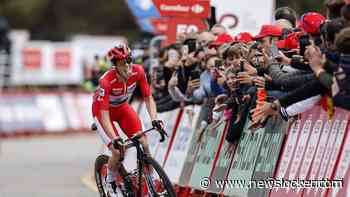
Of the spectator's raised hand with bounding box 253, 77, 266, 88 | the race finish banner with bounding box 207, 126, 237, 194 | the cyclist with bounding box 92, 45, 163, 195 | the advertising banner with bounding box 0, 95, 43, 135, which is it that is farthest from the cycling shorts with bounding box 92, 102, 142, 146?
the advertising banner with bounding box 0, 95, 43, 135

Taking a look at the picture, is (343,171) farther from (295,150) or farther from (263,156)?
(263,156)

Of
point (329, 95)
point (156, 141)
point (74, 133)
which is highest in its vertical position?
point (329, 95)

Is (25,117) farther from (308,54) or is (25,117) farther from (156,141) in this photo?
(308,54)

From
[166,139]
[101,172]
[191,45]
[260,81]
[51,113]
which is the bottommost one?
[51,113]

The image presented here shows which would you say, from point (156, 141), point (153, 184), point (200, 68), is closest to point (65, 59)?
point (156, 141)

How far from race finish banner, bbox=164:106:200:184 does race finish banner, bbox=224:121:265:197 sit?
2.27 metres

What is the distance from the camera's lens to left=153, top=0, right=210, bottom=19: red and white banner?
1577 centimetres

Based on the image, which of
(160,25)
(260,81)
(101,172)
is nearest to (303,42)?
(260,81)

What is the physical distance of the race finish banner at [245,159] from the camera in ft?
39.0

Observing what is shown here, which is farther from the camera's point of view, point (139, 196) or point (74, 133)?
point (74, 133)

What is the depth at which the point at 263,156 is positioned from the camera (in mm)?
11648

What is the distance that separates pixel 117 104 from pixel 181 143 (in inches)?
90.7

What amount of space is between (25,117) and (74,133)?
1877 millimetres

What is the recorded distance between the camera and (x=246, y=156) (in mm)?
12148
